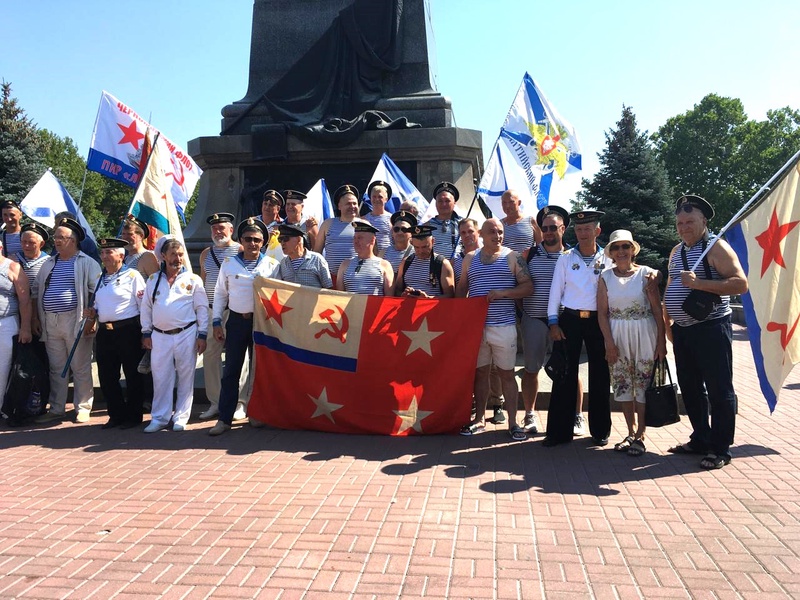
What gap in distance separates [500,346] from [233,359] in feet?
8.96

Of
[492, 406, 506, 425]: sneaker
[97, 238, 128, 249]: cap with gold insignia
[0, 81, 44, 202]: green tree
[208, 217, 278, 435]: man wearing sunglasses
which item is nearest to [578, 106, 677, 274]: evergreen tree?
[492, 406, 506, 425]: sneaker

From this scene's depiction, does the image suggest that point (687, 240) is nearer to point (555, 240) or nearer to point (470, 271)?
point (555, 240)

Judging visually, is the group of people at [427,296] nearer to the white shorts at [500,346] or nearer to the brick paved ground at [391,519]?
the white shorts at [500,346]

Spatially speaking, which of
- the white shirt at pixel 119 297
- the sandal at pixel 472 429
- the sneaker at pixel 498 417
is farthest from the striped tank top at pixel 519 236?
the white shirt at pixel 119 297

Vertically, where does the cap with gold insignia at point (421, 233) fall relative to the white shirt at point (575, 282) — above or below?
above

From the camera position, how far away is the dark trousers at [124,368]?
683 cm

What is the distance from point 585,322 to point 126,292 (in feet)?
15.4

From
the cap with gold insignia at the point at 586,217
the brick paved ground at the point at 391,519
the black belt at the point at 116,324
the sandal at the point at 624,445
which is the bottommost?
the brick paved ground at the point at 391,519

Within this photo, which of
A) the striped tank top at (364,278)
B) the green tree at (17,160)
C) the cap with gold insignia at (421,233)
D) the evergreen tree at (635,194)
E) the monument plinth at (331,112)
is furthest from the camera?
the green tree at (17,160)

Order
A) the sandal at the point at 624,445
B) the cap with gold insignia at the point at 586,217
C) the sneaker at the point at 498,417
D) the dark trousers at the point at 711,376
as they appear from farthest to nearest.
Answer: the sneaker at the point at 498,417 → the cap with gold insignia at the point at 586,217 → the sandal at the point at 624,445 → the dark trousers at the point at 711,376

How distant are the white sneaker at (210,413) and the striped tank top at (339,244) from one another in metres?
2.07

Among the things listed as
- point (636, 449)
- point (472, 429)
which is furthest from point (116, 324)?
point (636, 449)

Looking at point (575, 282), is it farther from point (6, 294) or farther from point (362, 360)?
point (6, 294)

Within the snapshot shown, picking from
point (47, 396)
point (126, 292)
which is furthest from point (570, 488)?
point (47, 396)
